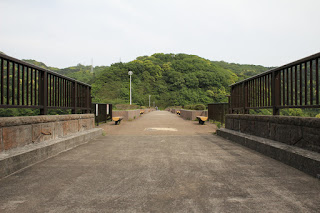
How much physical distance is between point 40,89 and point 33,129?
1.26 m

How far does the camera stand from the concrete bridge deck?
2.53 m

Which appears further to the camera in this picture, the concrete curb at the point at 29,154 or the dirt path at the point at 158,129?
the dirt path at the point at 158,129

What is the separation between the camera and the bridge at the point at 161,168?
262 centimetres

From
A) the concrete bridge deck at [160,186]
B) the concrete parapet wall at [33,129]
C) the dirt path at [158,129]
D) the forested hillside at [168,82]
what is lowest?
the dirt path at [158,129]

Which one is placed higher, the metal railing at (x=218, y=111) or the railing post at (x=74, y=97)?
the railing post at (x=74, y=97)

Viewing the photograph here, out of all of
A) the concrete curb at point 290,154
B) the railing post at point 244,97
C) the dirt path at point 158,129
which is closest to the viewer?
the concrete curb at point 290,154

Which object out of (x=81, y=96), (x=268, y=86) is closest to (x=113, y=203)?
(x=268, y=86)

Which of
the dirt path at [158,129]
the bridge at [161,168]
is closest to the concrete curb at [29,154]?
the bridge at [161,168]

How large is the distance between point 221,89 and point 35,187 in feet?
389

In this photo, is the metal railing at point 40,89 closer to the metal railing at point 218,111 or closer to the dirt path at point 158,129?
the dirt path at point 158,129

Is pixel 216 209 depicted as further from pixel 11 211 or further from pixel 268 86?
pixel 268 86

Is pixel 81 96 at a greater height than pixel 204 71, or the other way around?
pixel 204 71

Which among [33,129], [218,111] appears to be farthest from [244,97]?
[218,111]

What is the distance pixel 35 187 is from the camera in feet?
10.3
